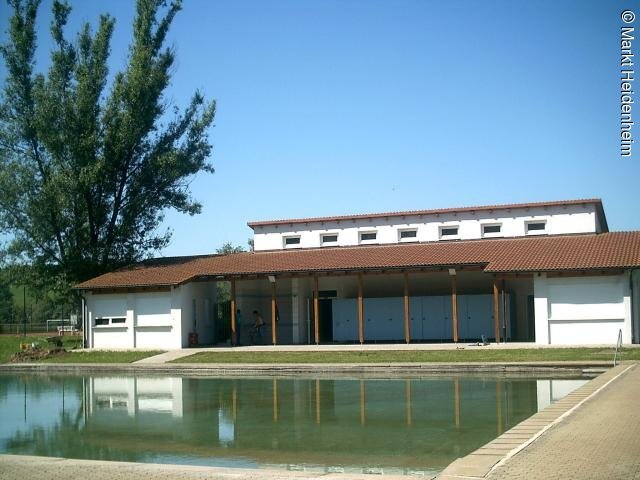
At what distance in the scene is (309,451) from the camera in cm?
1103

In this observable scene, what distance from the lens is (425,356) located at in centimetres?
2608

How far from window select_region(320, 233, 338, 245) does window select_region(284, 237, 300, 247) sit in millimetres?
1372

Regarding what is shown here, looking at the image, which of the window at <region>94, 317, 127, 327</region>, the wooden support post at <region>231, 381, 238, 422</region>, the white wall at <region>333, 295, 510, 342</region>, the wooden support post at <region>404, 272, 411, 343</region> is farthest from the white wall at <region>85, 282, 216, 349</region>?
the wooden support post at <region>231, 381, 238, 422</region>

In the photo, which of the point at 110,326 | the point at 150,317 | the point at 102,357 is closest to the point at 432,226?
the point at 150,317

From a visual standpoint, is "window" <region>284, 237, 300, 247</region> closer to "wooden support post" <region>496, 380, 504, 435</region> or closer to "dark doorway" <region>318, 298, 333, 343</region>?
"dark doorway" <region>318, 298, 333, 343</region>

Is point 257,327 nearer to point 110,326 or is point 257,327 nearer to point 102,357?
point 110,326

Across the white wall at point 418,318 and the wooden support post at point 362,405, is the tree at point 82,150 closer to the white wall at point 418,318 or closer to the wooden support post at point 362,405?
the white wall at point 418,318

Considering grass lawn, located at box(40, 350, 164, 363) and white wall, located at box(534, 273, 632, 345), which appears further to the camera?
grass lawn, located at box(40, 350, 164, 363)

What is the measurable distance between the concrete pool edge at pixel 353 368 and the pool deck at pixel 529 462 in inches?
404

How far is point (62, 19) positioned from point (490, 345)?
27459 millimetres

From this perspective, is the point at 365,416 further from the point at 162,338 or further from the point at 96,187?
the point at 96,187

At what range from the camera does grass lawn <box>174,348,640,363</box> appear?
955 inches

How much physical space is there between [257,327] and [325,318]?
3915 mm

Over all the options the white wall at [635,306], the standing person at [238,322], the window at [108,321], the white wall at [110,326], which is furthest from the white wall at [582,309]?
the window at [108,321]
